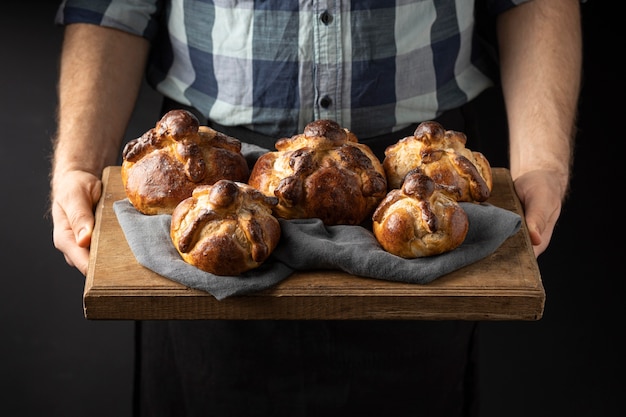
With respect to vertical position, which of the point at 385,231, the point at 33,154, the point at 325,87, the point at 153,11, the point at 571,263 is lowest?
the point at 571,263

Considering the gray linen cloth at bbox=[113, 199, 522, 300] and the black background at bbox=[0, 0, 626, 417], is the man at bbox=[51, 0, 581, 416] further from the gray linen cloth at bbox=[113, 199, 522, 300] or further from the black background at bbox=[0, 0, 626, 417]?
the black background at bbox=[0, 0, 626, 417]

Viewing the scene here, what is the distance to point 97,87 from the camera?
2184 mm

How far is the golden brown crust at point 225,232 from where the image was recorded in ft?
5.01

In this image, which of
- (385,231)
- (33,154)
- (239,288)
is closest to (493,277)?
(385,231)

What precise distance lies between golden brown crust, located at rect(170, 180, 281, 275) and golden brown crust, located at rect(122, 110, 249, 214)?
98 mm

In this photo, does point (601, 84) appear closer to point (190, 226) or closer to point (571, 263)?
point (571, 263)

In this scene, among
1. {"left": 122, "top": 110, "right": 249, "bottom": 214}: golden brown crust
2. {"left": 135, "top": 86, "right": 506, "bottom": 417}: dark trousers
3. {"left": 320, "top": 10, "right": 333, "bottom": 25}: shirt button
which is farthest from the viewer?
{"left": 135, "top": 86, "right": 506, "bottom": 417}: dark trousers

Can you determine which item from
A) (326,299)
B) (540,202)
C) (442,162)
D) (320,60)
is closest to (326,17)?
(320,60)

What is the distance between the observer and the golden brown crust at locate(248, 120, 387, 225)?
5.32ft

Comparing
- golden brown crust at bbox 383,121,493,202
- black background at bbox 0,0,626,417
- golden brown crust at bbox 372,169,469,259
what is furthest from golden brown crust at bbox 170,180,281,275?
black background at bbox 0,0,626,417

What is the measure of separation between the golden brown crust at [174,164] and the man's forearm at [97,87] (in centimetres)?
39

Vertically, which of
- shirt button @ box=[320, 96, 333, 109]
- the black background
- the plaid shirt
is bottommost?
the black background

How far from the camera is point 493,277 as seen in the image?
158 centimetres

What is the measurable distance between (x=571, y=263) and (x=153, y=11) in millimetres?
1700
